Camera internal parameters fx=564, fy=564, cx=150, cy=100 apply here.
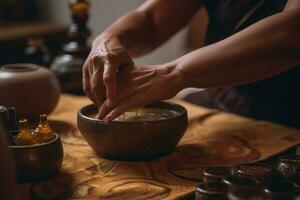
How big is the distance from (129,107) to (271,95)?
1.99 ft

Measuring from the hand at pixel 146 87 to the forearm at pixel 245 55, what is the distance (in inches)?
1.1

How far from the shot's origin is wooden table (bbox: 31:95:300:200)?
1.12 metres

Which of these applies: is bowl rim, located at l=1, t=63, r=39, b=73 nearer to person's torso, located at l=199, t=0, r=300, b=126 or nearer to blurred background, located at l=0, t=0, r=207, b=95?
person's torso, located at l=199, t=0, r=300, b=126

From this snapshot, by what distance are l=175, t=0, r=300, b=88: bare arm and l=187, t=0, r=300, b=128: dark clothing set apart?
299 mm

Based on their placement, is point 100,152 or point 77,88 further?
point 77,88

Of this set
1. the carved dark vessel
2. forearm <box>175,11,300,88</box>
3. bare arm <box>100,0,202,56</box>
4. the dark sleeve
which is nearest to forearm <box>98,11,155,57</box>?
bare arm <box>100,0,202,56</box>

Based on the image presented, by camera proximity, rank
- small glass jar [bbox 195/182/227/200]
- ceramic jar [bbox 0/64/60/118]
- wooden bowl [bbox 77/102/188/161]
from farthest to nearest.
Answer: ceramic jar [bbox 0/64/60/118], wooden bowl [bbox 77/102/188/161], small glass jar [bbox 195/182/227/200]

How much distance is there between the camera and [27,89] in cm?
152

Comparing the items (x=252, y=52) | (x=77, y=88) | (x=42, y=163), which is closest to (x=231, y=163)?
(x=252, y=52)

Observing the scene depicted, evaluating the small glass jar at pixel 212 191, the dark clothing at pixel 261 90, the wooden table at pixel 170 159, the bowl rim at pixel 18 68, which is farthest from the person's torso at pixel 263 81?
the small glass jar at pixel 212 191

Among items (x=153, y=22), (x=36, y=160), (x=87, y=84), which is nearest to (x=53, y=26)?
(x=153, y=22)

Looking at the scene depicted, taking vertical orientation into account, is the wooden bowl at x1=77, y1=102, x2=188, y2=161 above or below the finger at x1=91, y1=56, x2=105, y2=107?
below

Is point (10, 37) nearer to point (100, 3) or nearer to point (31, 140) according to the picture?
point (100, 3)

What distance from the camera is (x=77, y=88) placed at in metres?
2.11
